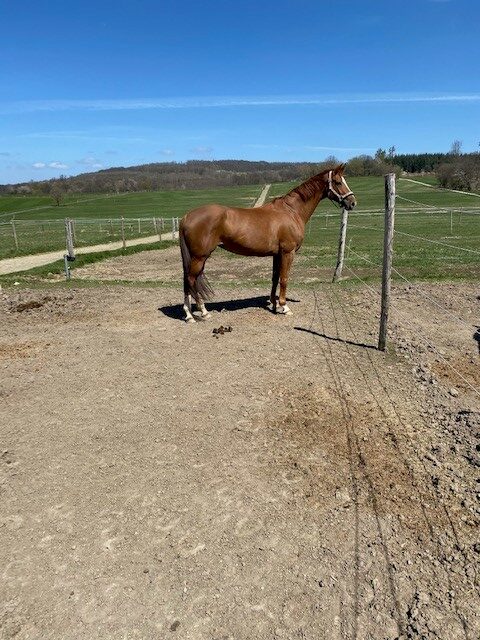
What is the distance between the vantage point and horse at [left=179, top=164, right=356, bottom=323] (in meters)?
7.64

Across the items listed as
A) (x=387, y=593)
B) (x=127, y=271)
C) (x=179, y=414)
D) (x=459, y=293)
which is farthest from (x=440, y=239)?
(x=387, y=593)

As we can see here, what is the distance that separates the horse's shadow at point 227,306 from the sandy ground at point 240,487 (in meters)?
1.43

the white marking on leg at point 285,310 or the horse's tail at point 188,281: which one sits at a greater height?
the horse's tail at point 188,281

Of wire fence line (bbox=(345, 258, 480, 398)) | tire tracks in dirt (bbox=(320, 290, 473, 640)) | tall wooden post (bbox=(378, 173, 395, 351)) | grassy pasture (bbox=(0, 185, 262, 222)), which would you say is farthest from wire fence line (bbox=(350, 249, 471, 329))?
grassy pasture (bbox=(0, 185, 262, 222))

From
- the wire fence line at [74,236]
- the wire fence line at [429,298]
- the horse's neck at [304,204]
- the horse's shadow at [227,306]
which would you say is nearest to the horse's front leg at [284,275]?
the horse's shadow at [227,306]

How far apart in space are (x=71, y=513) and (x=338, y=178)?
22.7 ft

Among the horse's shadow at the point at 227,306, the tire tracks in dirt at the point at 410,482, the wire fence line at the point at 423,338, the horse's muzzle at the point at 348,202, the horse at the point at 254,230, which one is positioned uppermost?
the horse's muzzle at the point at 348,202

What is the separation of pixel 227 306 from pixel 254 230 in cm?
196

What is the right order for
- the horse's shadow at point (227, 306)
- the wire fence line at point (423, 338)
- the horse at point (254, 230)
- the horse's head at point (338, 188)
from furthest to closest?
the horse's shadow at point (227, 306) < the horse's head at point (338, 188) < the horse at point (254, 230) < the wire fence line at point (423, 338)

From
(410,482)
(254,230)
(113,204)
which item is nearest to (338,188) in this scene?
(254,230)

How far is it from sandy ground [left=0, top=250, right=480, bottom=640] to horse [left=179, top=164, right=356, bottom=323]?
4.25 ft

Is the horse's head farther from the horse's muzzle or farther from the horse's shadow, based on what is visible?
the horse's shadow

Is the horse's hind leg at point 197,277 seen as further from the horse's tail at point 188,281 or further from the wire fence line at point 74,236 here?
the wire fence line at point 74,236

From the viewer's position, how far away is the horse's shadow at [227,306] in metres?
8.72
